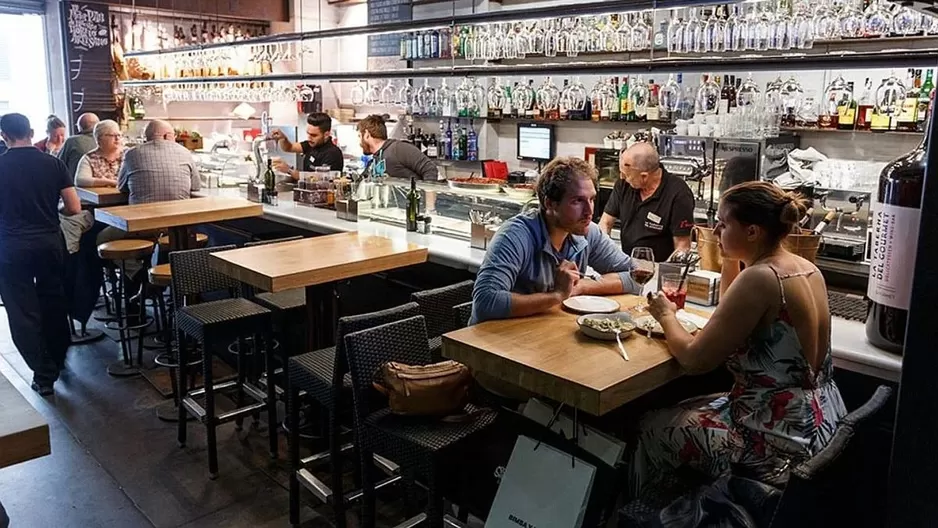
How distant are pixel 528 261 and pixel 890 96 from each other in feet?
11.0

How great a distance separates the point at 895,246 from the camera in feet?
6.98

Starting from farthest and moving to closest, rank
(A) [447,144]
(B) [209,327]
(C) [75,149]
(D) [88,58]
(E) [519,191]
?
(D) [88,58] < (A) [447,144] < (C) [75,149] < (E) [519,191] < (B) [209,327]

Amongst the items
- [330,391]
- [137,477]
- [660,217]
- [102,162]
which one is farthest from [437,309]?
[102,162]

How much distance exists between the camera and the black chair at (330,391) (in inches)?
107

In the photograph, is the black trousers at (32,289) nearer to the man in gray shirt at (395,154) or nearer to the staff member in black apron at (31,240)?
the staff member in black apron at (31,240)

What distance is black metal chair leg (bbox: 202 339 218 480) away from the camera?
11.4ft

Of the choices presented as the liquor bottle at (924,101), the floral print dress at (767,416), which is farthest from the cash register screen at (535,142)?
the floral print dress at (767,416)

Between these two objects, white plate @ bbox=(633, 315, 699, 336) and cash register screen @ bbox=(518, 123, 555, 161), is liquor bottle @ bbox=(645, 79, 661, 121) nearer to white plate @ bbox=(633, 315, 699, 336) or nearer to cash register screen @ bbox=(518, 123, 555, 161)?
cash register screen @ bbox=(518, 123, 555, 161)

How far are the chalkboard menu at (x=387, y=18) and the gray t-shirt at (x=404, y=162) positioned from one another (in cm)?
319

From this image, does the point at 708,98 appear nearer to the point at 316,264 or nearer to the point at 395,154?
the point at 395,154

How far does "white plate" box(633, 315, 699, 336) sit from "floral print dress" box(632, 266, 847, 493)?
17cm

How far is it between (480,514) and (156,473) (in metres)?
1.98

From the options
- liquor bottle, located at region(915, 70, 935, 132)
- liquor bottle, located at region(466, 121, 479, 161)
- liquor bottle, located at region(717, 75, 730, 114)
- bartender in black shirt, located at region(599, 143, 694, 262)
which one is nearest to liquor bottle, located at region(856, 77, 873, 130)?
liquor bottle, located at region(915, 70, 935, 132)

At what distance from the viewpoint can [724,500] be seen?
1795 mm
